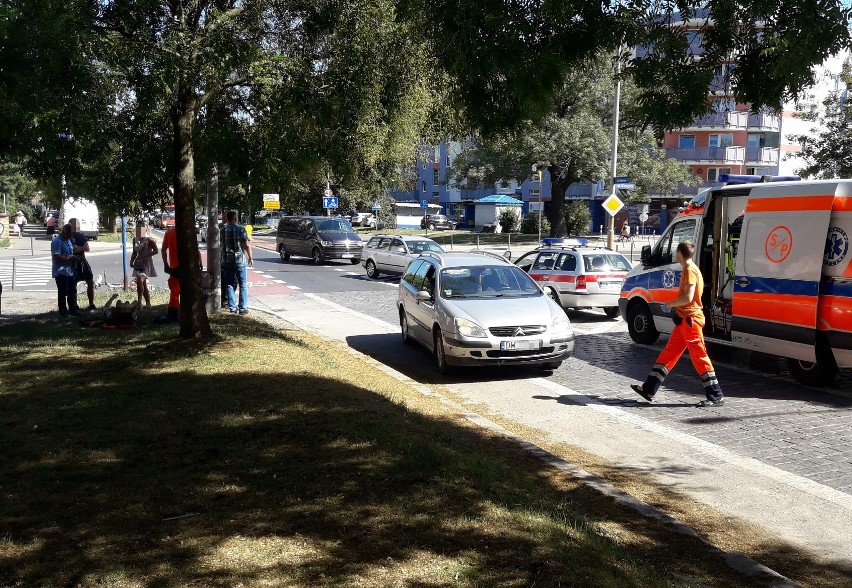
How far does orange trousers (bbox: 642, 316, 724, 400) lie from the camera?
932 centimetres

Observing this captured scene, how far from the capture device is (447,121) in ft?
44.7

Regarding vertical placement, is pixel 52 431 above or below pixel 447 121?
below

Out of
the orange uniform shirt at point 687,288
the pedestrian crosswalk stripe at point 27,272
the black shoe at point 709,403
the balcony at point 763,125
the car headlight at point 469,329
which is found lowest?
the black shoe at point 709,403

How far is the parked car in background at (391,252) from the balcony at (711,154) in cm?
3925

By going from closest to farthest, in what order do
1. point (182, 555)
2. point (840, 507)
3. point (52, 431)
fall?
point (182, 555), point (840, 507), point (52, 431)

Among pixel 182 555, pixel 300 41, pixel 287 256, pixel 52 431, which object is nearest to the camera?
pixel 182 555

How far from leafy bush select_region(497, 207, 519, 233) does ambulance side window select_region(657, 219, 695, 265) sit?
47150 millimetres

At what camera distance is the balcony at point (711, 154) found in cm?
6166

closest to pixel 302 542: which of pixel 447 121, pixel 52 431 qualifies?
pixel 52 431

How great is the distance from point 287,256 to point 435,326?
26215mm

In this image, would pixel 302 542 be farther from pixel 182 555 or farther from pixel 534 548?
pixel 534 548

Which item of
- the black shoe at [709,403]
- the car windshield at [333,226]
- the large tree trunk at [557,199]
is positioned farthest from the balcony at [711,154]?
the black shoe at [709,403]

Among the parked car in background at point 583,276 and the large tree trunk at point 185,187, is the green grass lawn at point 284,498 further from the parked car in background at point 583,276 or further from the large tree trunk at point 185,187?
the parked car in background at point 583,276

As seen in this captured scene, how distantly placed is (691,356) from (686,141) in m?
58.4
